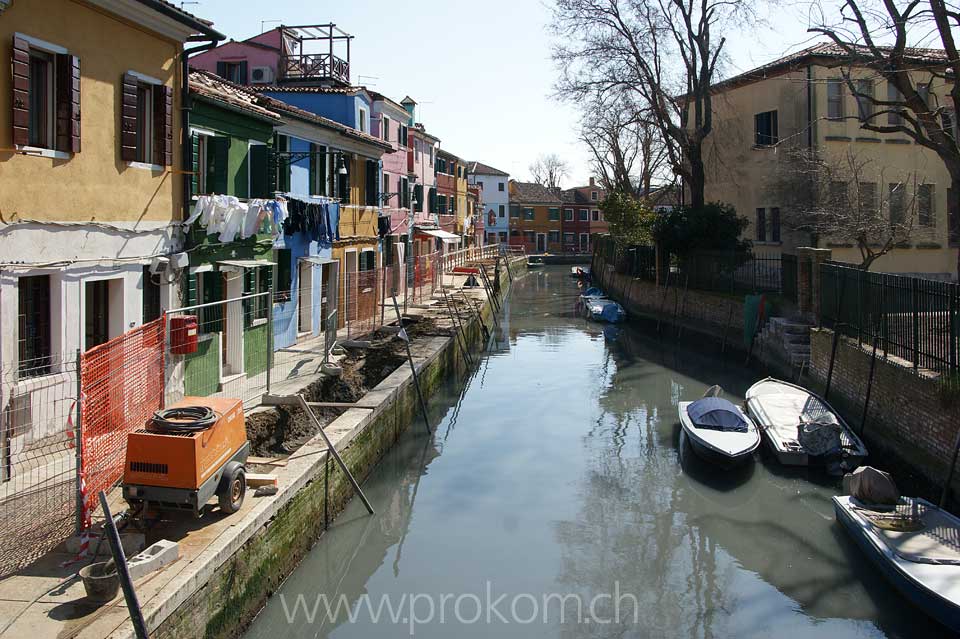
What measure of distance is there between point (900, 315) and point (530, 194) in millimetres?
73355

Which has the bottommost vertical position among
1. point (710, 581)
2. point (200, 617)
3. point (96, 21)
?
point (710, 581)

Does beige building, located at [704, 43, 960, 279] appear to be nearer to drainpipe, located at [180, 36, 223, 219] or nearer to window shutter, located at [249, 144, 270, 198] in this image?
window shutter, located at [249, 144, 270, 198]

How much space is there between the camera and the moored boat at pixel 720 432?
13.5 meters

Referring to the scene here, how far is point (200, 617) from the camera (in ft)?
23.1

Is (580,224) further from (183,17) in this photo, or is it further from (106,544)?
(106,544)

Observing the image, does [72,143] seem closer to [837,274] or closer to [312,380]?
[312,380]

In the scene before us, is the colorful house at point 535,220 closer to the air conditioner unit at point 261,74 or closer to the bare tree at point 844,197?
the bare tree at point 844,197

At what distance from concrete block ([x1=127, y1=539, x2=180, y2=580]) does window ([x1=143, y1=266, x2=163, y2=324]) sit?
558 cm

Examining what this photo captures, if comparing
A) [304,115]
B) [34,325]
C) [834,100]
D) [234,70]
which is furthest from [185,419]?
[834,100]

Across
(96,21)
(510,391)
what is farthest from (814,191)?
(96,21)

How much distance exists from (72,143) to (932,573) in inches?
414

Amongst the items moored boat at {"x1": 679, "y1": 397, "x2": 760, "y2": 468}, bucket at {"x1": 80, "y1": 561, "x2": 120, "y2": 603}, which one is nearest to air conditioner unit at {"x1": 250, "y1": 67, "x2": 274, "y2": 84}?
moored boat at {"x1": 679, "y1": 397, "x2": 760, "y2": 468}

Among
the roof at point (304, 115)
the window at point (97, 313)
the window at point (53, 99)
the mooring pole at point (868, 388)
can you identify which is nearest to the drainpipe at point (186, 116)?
the window at point (97, 313)

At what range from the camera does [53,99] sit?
386 inches
